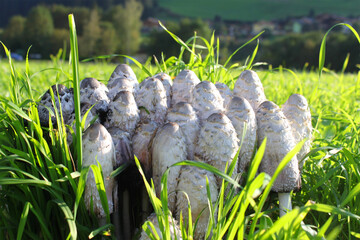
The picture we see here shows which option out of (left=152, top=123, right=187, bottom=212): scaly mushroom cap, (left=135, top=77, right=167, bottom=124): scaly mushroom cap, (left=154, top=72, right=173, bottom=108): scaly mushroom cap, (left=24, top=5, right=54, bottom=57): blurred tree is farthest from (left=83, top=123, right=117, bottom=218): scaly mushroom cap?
(left=24, top=5, right=54, bottom=57): blurred tree

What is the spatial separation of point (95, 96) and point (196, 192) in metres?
0.49

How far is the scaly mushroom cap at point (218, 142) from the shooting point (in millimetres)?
1055

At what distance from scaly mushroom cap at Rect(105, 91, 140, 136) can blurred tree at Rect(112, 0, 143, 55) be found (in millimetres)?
42153

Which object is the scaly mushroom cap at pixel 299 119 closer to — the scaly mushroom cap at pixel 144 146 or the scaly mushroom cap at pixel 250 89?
the scaly mushroom cap at pixel 250 89

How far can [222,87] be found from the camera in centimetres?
132

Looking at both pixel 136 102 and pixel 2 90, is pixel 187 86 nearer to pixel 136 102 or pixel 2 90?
pixel 136 102

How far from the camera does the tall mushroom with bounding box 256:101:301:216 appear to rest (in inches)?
43.9

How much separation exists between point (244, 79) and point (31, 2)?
6264cm

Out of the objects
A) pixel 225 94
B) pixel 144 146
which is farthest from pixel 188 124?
pixel 225 94

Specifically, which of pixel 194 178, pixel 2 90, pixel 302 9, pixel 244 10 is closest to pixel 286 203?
pixel 194 178

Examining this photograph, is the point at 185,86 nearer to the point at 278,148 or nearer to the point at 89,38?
the point at 278,148

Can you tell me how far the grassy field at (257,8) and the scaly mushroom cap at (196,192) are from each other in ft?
162

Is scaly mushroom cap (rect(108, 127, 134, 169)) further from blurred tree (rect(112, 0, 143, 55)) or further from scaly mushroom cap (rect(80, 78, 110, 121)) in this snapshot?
blurred tree (rect(112, 0, 143, 55))

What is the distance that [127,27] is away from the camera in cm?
4544
